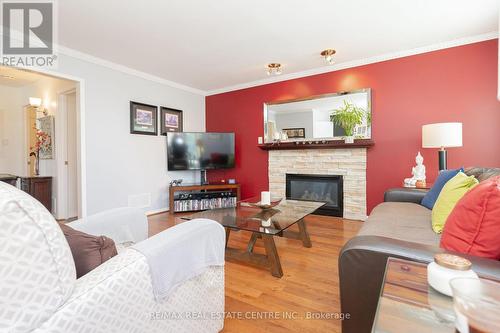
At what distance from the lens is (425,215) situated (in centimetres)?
188

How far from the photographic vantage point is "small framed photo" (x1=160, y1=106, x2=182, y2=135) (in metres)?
4.19

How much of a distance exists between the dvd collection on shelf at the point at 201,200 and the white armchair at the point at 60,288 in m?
3.19

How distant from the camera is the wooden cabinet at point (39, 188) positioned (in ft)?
11.8

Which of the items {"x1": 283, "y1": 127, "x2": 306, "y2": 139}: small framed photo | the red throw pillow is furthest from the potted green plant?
the red throw pillow

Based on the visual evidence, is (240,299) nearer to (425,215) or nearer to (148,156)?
(425,215)

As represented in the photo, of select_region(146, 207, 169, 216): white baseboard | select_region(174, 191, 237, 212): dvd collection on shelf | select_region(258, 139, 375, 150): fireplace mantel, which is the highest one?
select_region(258, 139, 375, 150): fireplace mantel

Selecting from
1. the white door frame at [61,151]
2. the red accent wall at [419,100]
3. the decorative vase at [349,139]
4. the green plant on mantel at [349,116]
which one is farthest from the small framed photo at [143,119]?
the decorative vase at [349,139]

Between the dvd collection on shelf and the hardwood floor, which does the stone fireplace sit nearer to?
the dvd collection on shelf

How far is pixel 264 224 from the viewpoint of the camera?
1963mm

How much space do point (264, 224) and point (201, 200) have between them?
8.03 ft

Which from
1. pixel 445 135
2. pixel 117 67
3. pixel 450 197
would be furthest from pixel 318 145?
pixel 117 67

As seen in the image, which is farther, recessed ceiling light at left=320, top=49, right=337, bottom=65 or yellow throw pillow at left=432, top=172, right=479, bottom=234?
recessed ceiling light at left=320, top=49, right=337, bottom=65

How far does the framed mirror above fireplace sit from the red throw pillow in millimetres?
2650

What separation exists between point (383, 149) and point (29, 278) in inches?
144
